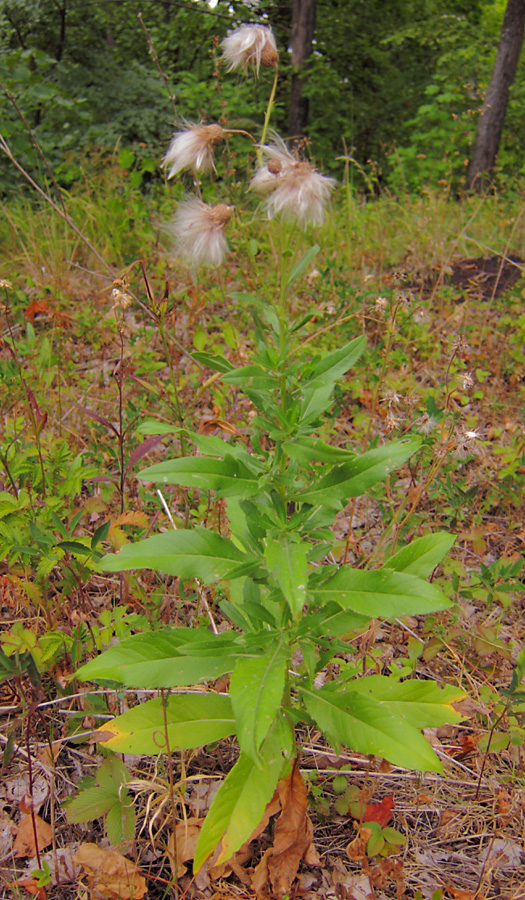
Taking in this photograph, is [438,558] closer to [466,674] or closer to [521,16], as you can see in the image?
[466,674]

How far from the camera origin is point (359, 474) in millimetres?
1543

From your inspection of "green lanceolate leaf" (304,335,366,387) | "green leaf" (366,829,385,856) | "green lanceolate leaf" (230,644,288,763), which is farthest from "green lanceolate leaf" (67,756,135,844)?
"green lanceolate leaf" (304,335,366,387)

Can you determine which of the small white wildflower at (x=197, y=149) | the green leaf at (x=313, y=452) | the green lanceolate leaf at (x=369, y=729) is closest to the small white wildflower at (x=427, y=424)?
the green leaf at (x=313, y=452)

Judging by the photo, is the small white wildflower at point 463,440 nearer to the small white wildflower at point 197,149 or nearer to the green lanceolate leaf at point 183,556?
the green lanceolate leaf at point 183,556

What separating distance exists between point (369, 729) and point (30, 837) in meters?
1.04

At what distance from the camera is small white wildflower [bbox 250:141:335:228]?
152 centimetres

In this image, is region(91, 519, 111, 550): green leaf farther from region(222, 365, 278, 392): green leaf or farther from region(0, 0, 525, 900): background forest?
region(222, 365, 278, 392): green leaf

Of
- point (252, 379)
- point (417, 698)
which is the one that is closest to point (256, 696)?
point (417, 698)

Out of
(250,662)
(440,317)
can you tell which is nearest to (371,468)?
(250,662)

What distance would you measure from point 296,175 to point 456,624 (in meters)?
1.78

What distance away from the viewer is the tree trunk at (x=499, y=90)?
827 cm

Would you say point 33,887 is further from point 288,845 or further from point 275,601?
point 275,601

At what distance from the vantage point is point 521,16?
8219 mm

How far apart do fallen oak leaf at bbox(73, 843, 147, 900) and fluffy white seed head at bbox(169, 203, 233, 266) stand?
1.72m
